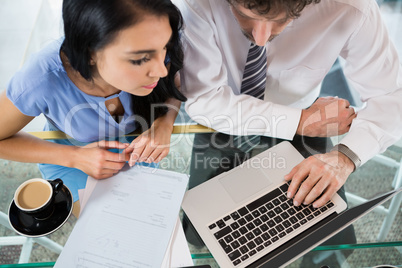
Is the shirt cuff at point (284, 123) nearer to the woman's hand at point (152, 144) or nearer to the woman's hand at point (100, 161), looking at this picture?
the woman's hand at point (152, 144)

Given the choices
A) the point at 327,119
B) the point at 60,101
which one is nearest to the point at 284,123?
the point at 327,119

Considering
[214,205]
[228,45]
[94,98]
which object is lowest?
[214,205]

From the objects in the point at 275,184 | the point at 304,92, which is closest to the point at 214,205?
the point at 275,184

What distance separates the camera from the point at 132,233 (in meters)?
1.01

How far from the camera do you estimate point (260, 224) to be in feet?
3.41

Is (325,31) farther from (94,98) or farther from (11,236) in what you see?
(11,236)

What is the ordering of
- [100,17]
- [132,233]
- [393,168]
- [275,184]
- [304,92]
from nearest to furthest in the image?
[100,17], [132,233], [275,184], [393,168], [304,92]

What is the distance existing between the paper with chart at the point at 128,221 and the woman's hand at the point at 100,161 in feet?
0.08

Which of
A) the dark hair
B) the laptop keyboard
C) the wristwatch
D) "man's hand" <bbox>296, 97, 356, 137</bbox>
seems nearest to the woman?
the dark hair

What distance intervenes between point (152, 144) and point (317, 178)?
1.61 feet

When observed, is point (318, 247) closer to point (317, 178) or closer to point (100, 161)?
point (317, 178)

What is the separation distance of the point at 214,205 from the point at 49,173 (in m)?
0.51

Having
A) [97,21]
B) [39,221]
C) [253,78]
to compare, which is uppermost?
[97,21]

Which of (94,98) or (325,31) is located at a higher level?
(325,31)
